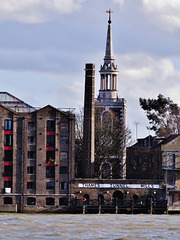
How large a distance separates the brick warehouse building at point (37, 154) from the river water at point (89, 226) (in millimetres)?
7148

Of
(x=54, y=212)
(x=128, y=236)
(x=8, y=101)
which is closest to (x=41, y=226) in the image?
(x=128, y=236)

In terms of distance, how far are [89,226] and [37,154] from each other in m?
26.2

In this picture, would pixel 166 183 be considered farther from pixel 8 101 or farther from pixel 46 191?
pixel 8 101

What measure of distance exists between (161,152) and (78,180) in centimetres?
1651

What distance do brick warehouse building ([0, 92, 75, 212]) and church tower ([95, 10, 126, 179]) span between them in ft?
41.2

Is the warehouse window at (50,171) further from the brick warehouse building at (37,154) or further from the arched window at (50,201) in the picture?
the arched window at (50,201)

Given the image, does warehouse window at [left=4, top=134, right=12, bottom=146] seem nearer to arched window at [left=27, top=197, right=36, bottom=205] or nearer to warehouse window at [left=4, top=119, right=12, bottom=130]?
warehouse window at [left=4, top=119, right=12, bottom=130]

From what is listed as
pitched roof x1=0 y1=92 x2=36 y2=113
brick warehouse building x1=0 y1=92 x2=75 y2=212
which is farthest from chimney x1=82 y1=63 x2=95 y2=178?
pitched roof x1=0 y1=92 x2=36 y2=113

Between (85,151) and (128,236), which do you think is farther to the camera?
(85,151)

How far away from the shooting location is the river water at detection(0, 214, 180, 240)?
3246 inches

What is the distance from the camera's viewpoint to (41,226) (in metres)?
90.3

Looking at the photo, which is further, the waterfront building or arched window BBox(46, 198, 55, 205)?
the waterfront building

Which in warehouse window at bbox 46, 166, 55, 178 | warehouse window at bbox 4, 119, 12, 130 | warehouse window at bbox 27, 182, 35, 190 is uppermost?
warehouse window at bbox 4, 119, 12, 130

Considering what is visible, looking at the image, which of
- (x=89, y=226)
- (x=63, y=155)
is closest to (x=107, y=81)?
(x=63, y=155)
